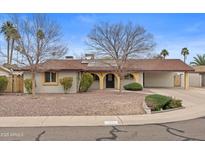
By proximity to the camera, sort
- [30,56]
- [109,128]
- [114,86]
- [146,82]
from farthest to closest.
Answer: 1. [146,82]
2. [114,86]
3. [30,56]
4. [109,128]

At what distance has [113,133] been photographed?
8.44 metres

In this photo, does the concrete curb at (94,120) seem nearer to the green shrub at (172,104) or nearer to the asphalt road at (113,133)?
the asphalt road at (113,133)

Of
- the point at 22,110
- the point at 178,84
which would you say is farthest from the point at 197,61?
the point at 22,110

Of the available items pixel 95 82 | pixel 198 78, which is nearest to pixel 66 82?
pixel 95 82

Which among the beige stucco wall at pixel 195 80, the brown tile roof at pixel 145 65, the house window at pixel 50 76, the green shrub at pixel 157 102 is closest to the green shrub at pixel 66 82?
the house window at pixel 50 76

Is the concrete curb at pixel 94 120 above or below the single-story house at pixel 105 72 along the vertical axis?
below

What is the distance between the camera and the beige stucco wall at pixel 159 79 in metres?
36.7

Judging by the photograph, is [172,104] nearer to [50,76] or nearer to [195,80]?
[50,76]

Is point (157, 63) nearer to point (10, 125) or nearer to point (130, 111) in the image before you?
point (130, 111)

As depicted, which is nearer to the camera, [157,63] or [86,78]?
[86,78]

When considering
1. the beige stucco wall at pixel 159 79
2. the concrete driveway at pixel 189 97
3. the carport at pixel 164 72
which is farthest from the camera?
the beige stucco wall at pixel 159 79

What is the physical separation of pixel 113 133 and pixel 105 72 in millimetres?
22044

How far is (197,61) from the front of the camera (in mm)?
57000

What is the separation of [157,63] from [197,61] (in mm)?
26354
